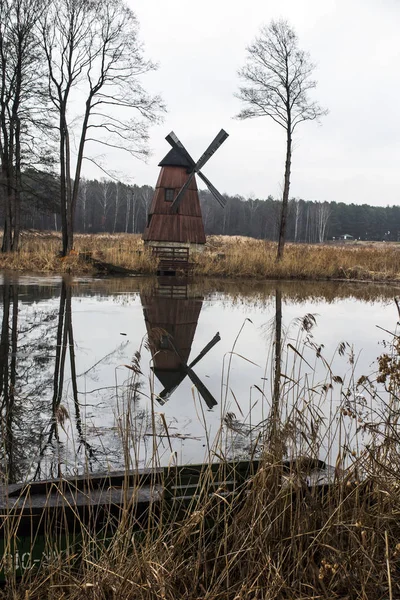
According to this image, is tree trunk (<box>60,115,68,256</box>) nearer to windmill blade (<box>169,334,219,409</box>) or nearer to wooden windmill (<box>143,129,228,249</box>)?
wooden windmill (<box>143,129,228,249</box>)

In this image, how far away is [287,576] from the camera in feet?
7.68

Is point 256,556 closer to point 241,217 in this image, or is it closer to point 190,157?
point 190,157

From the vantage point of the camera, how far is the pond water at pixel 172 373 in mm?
3393

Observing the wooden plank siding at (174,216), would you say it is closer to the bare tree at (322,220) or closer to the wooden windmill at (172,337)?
the wooden windmill at (172,337)

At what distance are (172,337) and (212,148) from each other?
23.3 meters

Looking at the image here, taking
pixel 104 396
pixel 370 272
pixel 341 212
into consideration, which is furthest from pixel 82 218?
pixel 104 396

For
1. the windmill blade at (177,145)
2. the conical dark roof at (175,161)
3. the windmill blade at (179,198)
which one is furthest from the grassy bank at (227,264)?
the windmill blade at (177,145)

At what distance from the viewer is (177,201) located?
2878cm

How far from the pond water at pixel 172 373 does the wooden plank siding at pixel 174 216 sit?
13450 millimetres

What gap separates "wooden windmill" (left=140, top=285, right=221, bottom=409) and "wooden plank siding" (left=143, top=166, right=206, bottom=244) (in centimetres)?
1412

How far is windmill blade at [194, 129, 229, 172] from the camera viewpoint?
97.4 feet

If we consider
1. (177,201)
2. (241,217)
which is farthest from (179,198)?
(241,217)

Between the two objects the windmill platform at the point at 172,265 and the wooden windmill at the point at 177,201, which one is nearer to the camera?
the windmill platform at the point at 172,265

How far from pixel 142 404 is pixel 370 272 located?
64.4 ft
